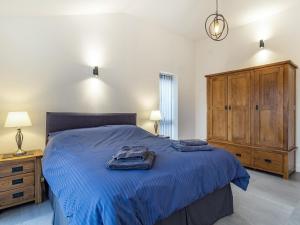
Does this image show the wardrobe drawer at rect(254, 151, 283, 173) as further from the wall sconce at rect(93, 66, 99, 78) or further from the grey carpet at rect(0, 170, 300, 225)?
the wall sconce at rect(93, 66, 99, 78)

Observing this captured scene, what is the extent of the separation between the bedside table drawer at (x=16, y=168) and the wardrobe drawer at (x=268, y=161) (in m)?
3.64

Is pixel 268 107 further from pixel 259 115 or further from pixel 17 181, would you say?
pixel 17 181

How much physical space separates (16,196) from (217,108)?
12.3 feet

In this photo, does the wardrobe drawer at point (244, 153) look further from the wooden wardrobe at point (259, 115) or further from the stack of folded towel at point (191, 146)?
the stack of folded towel at point (191, 146)

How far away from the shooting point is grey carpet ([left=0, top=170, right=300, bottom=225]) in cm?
211

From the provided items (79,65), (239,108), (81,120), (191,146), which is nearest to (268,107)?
(239,108)

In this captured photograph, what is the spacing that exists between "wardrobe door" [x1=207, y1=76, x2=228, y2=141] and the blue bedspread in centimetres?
203

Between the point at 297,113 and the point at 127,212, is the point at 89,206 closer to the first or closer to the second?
the point at 127,212

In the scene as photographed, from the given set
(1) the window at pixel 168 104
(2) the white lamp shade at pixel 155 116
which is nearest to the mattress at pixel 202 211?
(2) the white lamp shade at pixel 155 116

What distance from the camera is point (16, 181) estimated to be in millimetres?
2391

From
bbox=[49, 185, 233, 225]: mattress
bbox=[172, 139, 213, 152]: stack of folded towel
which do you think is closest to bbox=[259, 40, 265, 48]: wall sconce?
bbox=[172, 139, 213, 152]: stack of folded towel

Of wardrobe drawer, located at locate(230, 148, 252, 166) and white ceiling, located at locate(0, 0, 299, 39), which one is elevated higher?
white ceiling, located at locate(0, 0, 299, 39)

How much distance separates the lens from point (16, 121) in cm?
247

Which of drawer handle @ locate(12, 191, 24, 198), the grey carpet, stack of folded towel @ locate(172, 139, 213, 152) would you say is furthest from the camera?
drawer handle @ locate(12, 191, 24, 198)
